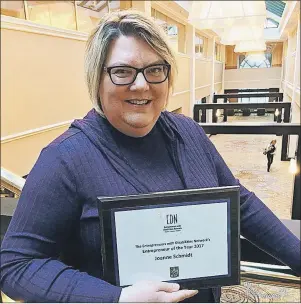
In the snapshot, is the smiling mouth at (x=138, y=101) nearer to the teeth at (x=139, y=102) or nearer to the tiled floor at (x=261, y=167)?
the teeth at (x=139, y=102)

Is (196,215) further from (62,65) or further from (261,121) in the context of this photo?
(62,65)

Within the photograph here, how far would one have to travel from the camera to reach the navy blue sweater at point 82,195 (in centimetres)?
47

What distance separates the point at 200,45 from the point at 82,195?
1467 mm

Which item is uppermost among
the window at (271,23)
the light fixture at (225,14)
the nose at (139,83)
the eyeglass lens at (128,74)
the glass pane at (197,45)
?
the light fixture at (225,14)

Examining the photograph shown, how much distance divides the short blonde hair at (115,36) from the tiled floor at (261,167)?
27.3 inches

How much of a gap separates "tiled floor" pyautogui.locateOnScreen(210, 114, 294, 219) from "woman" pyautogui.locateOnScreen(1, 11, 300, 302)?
0.62 meters

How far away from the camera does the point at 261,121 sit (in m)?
1.34

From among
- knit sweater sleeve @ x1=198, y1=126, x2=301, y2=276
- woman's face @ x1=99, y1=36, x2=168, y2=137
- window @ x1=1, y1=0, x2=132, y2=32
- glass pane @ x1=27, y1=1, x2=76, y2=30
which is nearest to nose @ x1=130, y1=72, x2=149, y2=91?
woman's face @ x1=99, y1=36, x2=168, y2=137

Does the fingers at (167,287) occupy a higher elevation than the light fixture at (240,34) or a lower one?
lower

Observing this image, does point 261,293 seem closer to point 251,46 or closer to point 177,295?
point 177,295

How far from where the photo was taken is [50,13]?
327 cm

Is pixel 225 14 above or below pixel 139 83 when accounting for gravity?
above

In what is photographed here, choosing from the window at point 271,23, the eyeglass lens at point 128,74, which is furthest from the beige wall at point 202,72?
the eyeglass lens at point 128,74

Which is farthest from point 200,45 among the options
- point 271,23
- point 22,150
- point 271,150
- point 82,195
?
point 22,150
